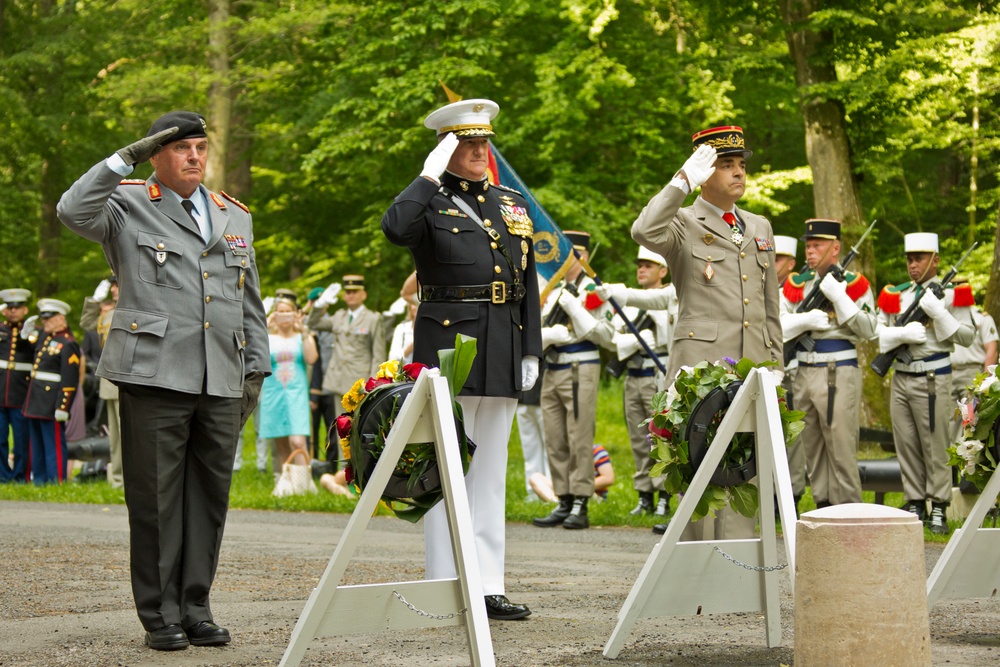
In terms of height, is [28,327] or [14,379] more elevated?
[28,327]

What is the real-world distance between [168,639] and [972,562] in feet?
11.4

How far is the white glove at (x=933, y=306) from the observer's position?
35.6ft

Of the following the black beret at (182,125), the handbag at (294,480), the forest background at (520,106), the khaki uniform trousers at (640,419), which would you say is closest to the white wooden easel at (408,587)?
the black beret at (182,125)

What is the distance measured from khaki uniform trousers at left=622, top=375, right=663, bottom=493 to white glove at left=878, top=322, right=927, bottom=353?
2065 mm

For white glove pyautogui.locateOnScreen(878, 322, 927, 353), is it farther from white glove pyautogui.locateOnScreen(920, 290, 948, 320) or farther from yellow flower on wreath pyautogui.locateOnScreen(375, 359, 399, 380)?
yellow flower on wreath pyautogui.locateOnScreen(375, 359, 399, 380)

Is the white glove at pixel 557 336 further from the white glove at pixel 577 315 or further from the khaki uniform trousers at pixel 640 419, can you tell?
the khaki uniform trousers at pixel 640 419

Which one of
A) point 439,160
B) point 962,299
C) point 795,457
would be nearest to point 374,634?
point 439,160

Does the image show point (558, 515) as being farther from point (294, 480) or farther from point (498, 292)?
point (498, 292)

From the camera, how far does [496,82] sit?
24.2 meters

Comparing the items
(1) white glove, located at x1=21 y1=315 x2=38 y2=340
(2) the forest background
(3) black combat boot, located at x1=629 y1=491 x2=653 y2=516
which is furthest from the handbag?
(2) the forest background

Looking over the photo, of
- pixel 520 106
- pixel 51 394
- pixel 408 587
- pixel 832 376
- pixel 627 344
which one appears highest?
pixel 520 106

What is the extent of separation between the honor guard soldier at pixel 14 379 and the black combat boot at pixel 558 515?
7832 millimetres

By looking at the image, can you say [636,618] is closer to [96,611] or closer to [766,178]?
[96,611]

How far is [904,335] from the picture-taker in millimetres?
11047
